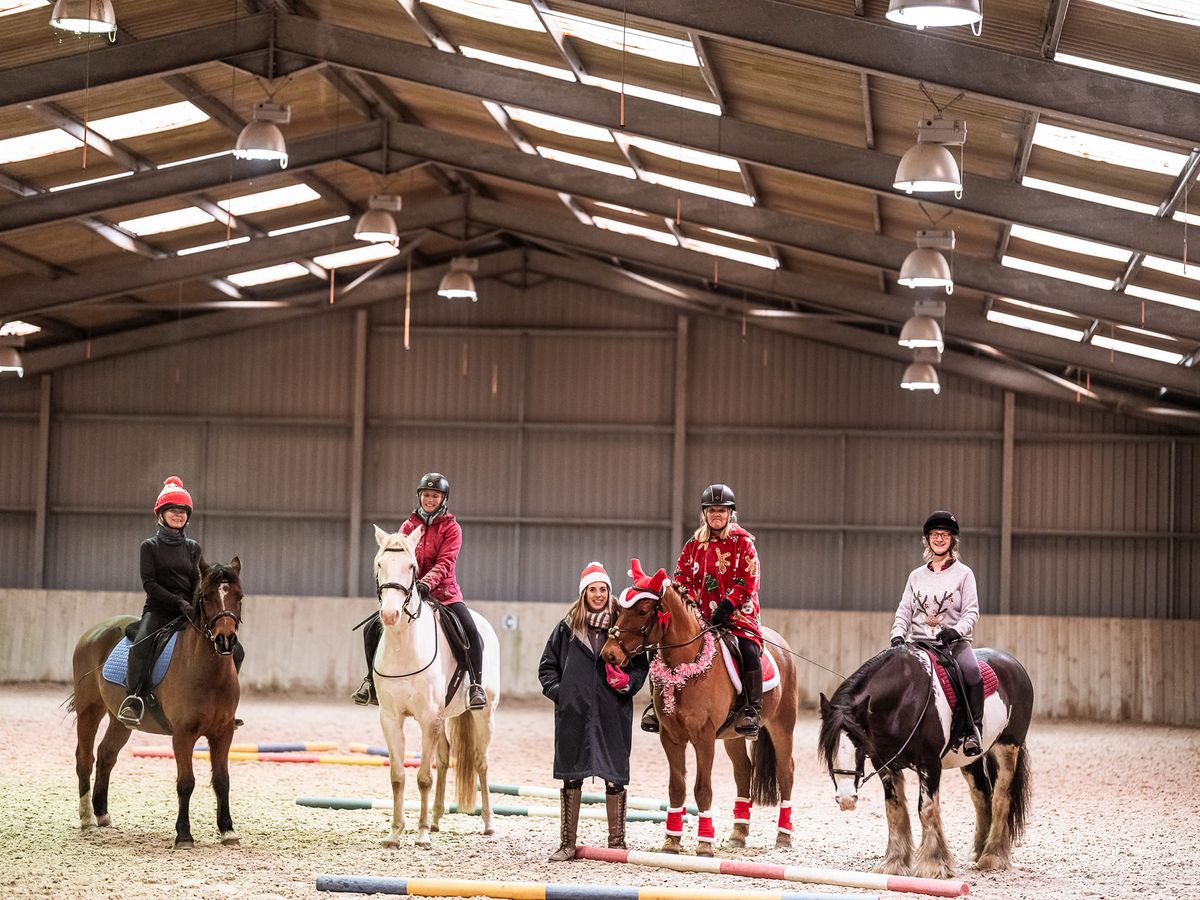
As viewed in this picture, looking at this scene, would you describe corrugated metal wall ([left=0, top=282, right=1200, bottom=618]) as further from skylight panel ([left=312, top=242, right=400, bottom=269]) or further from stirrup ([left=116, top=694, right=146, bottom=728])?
stirrup ([left=116, top=694, right=146, bottom=728])

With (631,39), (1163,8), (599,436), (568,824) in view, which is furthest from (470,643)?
(599,436)

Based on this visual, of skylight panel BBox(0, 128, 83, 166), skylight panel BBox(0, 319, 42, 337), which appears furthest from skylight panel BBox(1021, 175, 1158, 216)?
skylight panel BBox(0, 319, 42, 337)

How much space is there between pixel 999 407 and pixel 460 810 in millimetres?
13940

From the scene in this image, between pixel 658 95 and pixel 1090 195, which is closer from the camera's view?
pixel 1090 195

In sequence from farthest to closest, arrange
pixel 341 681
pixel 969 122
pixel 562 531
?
pixel 562 531, pixel 341 681, pixel 969 122

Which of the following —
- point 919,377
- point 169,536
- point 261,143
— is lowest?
point 169,536

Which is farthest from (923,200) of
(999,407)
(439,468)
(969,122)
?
(439,468)

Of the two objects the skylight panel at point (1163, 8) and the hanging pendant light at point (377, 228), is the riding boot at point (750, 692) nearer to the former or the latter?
the skylight panel at point (1163, 8)

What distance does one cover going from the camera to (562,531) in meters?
21.9

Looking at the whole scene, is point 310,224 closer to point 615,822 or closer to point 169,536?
point 169,536

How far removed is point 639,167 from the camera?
609 inches

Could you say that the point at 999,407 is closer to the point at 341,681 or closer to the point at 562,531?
the point at 562,531

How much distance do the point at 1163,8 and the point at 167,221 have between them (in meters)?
13.4

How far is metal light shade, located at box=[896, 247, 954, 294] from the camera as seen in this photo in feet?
40.6
